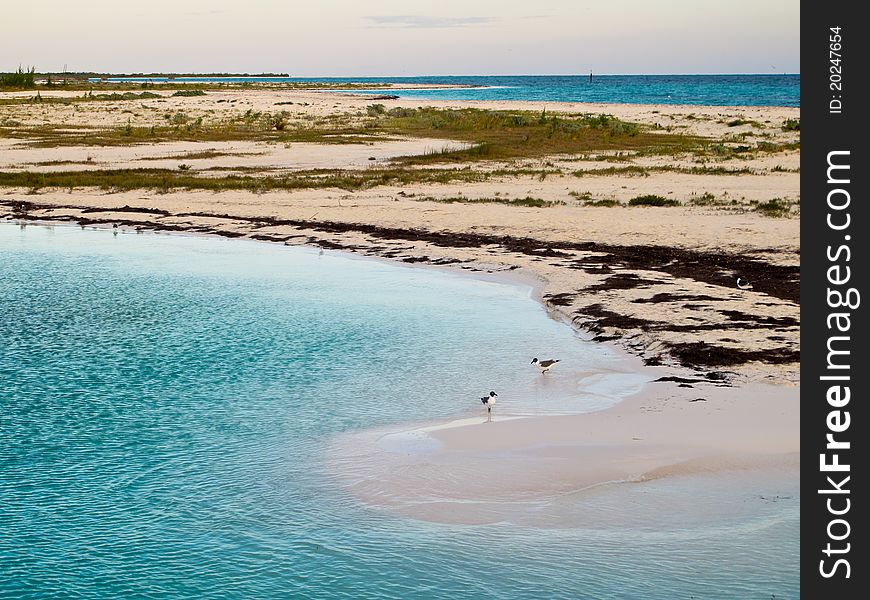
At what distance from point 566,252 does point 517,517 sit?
1508 centimetres

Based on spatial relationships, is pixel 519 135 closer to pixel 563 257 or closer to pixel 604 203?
pixel 604 203

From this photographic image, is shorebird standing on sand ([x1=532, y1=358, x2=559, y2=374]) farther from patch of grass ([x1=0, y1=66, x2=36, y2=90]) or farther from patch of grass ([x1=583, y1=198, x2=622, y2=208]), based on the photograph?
patch of grass ([x1=0, y1=66, x2=36, y2=90])

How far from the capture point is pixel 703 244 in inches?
999

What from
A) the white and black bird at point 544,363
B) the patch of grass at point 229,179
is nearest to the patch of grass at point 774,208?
the patch of grass at point 229,179

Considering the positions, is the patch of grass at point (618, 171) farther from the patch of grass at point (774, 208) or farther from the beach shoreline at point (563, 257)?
the patch of grass at point (774, 208)

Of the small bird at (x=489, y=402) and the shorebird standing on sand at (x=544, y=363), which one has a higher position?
the shorebird standing on sand at (x=544, y=363)

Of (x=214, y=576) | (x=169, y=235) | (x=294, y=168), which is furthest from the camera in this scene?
(x=294, y=168)

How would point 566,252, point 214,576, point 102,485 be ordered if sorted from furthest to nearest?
point 566,252 < point 102,485 < point 214,576

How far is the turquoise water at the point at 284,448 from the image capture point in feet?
31.6

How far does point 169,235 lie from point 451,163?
17.2m

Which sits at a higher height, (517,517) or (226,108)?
(226,108)
